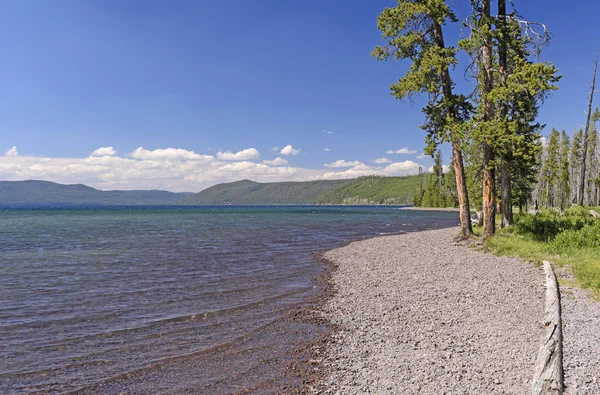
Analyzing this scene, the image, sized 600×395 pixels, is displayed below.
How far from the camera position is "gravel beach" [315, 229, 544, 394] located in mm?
6270

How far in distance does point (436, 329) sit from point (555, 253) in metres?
10.3

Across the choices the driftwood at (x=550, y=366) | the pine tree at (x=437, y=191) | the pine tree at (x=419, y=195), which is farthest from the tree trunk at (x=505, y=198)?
the pine tree at (x=419, y=195)

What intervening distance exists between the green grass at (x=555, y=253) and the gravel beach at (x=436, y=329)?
1.09m

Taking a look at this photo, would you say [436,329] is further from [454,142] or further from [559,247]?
[454,142]

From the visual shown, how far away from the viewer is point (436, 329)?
A: 8.67 m

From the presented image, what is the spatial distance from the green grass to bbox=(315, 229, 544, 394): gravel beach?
1086mm

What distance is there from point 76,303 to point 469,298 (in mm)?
12738

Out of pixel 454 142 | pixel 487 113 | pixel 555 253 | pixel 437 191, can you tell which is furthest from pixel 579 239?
pixel 437 191

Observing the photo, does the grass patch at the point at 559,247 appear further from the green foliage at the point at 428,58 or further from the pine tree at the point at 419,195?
the pine tree at the point at 419,195

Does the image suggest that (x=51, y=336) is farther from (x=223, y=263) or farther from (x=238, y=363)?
→ (x=223, y=263)

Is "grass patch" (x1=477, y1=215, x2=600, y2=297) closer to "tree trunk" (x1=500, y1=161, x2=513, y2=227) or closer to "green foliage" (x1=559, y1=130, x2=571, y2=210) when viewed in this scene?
"tree trunk" (x1=500, y1=161, x2=513, y2=227)

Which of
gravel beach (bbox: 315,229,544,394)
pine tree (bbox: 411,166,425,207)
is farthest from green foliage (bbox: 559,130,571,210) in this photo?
pine tree (bbox: 411,166,425,207)

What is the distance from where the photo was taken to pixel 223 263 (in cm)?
2014

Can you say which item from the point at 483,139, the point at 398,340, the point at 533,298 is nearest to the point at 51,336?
the point at 398,340
